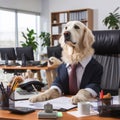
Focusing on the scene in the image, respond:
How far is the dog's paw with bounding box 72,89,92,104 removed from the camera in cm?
152

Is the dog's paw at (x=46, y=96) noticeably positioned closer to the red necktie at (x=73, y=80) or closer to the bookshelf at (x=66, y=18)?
the red necktie at (x=73, y=80)

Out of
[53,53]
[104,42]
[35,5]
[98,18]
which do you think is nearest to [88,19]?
[98,18]

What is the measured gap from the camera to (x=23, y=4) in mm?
8195

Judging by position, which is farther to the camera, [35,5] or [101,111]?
[35,5]

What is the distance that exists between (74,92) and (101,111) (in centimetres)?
59

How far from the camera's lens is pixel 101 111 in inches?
49.5

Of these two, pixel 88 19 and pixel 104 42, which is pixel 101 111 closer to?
pixel 104 42

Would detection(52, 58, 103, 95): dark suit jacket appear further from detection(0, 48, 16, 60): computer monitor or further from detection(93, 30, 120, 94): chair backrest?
detection(0, 48, 16, 60): computer monitor

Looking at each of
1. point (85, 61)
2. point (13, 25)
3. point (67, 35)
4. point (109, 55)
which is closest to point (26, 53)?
point (13, 25)

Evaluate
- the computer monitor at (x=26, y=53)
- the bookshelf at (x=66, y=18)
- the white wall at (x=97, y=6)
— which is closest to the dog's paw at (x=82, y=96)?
the computer monitor at (x=26, y=53)

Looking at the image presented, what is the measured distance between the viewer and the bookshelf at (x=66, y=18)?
764cm

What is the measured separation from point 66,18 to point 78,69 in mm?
6333

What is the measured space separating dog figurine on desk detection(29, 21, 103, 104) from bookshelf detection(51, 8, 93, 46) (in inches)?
223

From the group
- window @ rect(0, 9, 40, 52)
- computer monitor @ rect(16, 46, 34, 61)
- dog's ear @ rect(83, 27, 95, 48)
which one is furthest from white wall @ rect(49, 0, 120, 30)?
dog's ear @ rect(83, 27, 95, 48)
